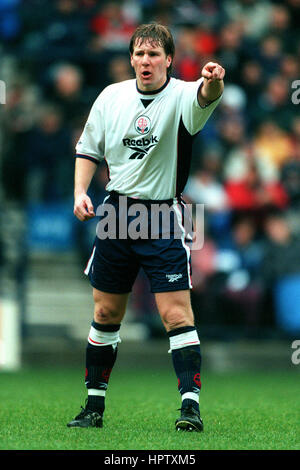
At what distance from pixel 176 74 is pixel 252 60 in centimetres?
158

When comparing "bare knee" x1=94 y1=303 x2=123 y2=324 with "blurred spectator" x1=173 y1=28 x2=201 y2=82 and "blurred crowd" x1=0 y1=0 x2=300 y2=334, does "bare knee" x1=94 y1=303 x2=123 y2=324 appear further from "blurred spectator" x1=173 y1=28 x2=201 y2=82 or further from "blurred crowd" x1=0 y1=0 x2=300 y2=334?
"blurred spectator" x1=173 y1=28 x2=201 y2=82

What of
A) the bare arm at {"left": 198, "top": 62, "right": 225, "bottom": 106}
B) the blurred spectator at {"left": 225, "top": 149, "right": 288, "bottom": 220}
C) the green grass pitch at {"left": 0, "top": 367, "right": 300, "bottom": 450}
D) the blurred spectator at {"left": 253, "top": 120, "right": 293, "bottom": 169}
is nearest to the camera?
the green grass pitch at {"left": 0, "top": 367, "right": 300, "bottom": 450}

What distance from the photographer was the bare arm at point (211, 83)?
477 centimetres

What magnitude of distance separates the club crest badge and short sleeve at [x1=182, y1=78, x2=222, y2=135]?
20cm

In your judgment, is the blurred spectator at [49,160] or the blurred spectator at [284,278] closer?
the blurred spectator at [284,278]

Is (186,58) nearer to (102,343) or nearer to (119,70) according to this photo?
(119,70)

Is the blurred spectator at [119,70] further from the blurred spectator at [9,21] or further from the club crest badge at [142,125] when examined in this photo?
the club crest badge at [142,125]

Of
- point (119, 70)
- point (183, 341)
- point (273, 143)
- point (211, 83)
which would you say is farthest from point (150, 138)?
point (273, 143)

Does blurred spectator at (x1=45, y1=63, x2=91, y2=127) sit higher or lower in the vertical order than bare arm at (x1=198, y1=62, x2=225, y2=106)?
higher

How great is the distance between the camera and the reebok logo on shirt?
16.9 feet

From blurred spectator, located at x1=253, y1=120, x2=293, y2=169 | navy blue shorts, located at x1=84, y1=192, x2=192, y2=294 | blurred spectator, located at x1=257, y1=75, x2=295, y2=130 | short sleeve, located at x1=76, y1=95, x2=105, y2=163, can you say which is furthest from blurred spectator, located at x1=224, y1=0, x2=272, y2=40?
navy blue shorts, located at x1=84, y1=192, x2=192, y2=294

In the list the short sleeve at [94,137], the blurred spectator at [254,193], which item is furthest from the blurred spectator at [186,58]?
the short sleeve at [94,137]

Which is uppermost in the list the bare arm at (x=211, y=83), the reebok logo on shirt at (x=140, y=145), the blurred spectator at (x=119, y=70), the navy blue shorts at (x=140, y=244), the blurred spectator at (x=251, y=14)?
the blurred spectator at (x=251, y=14)
